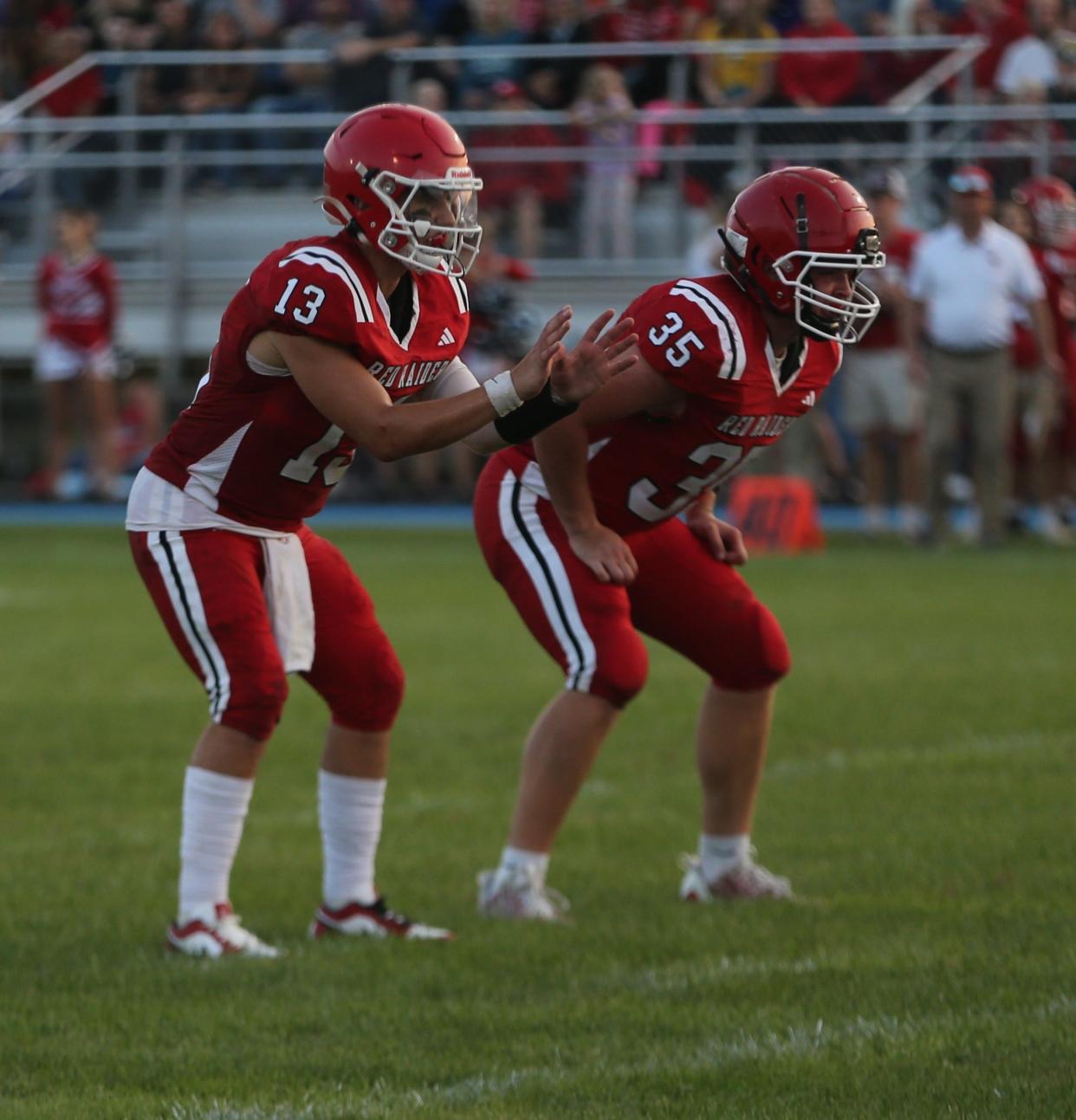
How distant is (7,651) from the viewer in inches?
354

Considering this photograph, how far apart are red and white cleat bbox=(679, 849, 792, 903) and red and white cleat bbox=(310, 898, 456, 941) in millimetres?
644

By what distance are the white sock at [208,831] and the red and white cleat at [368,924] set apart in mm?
305

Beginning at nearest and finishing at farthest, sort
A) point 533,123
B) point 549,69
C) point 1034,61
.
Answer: point 1034,61 < point 533,123 < point 549,69

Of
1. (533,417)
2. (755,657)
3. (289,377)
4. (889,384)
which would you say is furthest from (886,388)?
(533,417)

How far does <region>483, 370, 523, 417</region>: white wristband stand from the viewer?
3.84 metres

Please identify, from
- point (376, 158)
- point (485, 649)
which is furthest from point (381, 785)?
point (485, 649)

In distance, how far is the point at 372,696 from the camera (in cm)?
458


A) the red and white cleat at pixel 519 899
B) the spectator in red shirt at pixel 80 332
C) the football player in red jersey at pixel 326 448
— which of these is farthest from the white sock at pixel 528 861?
the spectator in red shirt at pixel 80 332

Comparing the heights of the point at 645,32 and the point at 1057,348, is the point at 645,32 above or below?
above

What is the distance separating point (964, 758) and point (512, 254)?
33.6 feet

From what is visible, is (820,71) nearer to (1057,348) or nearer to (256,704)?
(1057,348)

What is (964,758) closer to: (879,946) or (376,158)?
(879,946)

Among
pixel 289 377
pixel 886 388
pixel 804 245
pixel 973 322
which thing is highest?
pixel 804 245

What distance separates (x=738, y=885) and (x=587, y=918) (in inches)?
16.7
